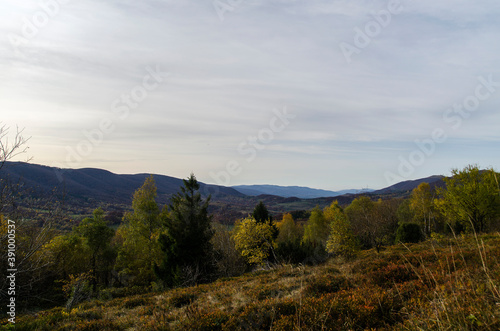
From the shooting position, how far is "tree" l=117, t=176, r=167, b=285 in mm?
25641

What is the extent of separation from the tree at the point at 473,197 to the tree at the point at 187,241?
2445 centimetres

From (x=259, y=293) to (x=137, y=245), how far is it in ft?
66.6

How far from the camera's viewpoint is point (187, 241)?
2194 centimetres

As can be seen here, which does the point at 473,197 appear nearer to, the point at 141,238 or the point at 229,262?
the point at 229,262

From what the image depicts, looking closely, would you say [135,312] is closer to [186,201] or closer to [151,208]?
[186,201]

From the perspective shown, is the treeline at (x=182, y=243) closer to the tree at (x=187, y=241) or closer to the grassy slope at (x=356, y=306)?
the tree at (x=187, y=241)

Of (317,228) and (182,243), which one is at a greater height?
(182,243)

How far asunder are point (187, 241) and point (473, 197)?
27.8 meters

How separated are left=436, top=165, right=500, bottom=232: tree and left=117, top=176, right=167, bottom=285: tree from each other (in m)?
30.0

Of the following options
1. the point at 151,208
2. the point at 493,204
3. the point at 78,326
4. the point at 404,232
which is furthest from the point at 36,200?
the point at 404,232

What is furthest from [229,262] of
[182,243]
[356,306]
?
[356,306]

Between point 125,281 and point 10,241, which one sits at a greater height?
point 10,241

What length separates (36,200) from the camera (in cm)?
694

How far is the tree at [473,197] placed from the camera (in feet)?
79.3
